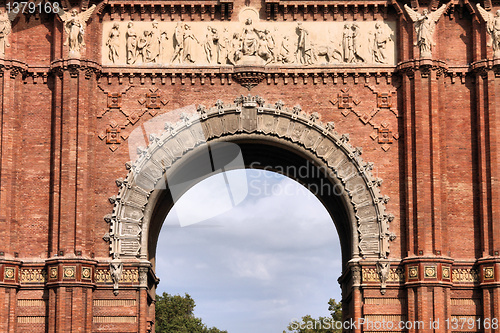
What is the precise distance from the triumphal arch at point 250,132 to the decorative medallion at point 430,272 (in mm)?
28

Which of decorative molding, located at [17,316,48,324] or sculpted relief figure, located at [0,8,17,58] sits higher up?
sculpted relief figure, located at [0,8,17,58]

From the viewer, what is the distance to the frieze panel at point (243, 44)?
109 ft

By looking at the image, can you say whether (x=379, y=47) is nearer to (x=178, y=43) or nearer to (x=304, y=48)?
(x=304, y=48)

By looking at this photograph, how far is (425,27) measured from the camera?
32531 millimetres

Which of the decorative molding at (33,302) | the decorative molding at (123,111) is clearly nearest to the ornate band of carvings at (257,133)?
the decorative molding at (123,111)

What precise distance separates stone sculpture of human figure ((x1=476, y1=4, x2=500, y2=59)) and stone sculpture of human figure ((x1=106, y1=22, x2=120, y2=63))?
1065 cm

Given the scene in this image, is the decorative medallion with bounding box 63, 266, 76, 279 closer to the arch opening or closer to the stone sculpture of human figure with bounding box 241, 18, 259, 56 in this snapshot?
the arch opening

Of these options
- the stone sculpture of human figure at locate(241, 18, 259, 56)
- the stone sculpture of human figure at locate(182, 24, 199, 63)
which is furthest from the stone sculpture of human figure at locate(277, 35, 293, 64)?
the stone sculpture of human figure at locate(182, 24, 199, 63)

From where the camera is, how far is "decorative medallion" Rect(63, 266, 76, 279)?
3103cm

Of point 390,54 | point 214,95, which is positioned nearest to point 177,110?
point 214,95

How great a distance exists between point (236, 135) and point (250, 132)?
421 millimetres

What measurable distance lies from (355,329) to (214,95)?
7.95 m

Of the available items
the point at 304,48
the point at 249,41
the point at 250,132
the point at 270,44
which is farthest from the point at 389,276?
the point at 249,41

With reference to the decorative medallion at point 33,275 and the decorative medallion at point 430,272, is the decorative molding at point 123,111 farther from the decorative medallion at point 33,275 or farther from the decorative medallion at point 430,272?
the decorative medallion at point 430,272
